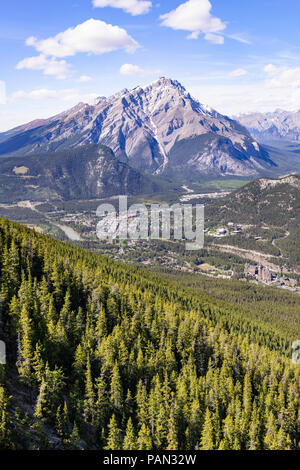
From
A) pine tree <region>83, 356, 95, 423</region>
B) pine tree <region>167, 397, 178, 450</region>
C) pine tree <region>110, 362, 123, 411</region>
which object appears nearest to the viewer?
pine tree <region>167, 397, 178, 450</region>

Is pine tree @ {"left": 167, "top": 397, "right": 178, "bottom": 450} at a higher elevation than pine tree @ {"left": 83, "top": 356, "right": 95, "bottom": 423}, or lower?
lower

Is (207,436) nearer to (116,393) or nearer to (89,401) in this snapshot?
(116,393)

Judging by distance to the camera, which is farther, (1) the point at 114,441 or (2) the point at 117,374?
(2) the point at 117,374

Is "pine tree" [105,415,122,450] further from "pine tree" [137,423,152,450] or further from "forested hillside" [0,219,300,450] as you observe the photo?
"pine tree" [137,423,152,450]

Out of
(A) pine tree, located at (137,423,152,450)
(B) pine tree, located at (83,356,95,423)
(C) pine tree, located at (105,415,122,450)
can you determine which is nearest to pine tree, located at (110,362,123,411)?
(B) pine tree, located at (83,356,95,423)

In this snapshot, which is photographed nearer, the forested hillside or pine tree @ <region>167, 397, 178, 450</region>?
the forested hillside

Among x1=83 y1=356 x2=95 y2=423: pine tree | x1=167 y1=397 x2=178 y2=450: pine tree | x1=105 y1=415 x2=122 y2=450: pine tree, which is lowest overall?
x1=167 y1=397 x2=178 y2=450: pine tree

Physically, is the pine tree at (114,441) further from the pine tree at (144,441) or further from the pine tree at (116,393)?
the pine tree at (116,393)

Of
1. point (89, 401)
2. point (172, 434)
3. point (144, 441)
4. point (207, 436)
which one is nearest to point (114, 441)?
point (144, 441)

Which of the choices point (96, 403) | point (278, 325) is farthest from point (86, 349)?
point (278, 325)
